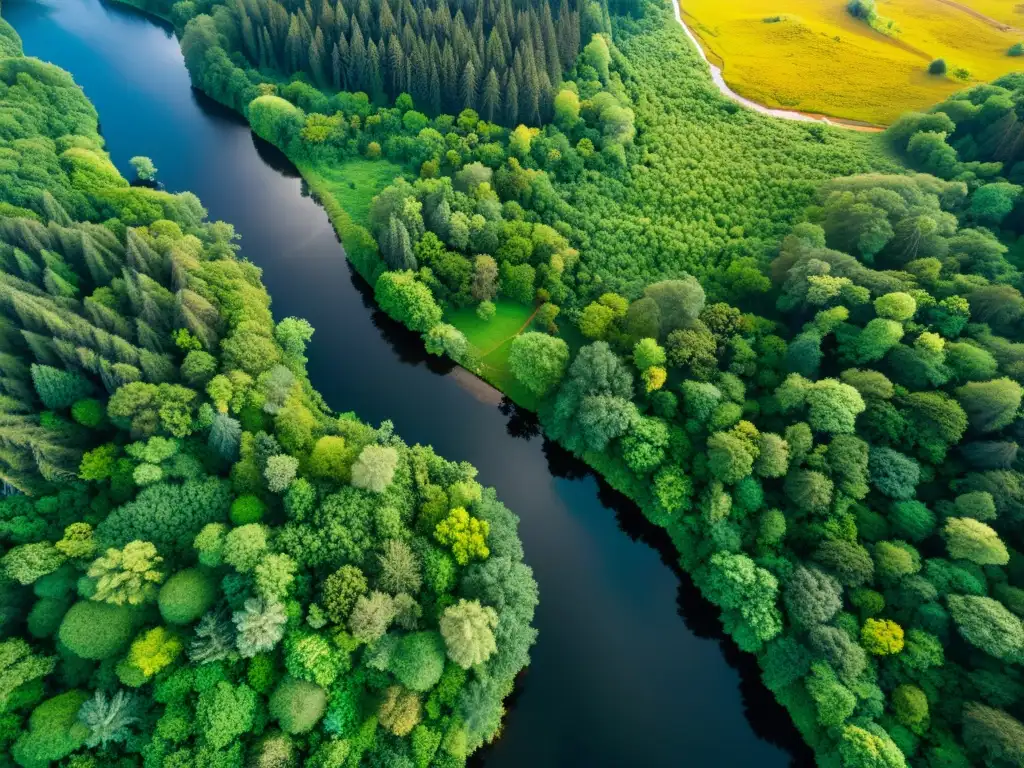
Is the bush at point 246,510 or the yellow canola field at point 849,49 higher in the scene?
the yellow canola field at point 849,49

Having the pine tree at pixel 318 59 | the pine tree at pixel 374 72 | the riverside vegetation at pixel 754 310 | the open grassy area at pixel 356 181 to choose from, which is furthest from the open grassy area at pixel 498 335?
the pine tree at pixel 318 59

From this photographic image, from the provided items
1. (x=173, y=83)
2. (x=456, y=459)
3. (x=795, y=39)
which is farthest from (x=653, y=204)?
(x=173, y=83)

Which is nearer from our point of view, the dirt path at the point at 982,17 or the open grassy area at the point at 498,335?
the open grassy area at the point at 498,335

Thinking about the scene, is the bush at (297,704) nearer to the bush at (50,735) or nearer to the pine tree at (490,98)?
the bush at (50,735)

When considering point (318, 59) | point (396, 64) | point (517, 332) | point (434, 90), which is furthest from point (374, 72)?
point (517, 332)

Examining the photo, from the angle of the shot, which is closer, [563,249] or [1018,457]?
[1018,457]

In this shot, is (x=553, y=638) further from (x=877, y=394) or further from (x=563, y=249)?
(x=563, y=249)
